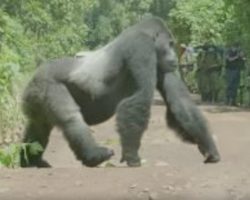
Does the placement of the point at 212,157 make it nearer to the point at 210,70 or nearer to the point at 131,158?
the point at 131,158

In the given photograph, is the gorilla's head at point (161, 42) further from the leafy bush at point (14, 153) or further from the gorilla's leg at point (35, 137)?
the leafy bush at point (14, 153)

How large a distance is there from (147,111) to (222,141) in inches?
192

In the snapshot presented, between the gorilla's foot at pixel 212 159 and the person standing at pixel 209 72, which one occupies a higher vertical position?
the gorilla's foot at pixel 212 159

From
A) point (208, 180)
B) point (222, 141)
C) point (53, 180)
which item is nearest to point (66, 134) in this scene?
point (53, 180)

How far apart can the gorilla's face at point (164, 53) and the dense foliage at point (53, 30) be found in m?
1.83

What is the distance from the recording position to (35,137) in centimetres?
789

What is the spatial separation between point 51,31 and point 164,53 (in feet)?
60.8

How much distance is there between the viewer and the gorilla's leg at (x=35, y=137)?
7800 mm

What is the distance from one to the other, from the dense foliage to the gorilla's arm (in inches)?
73.0

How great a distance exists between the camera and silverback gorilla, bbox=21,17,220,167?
23.7ft

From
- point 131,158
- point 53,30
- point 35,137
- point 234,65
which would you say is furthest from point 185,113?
point 53,30

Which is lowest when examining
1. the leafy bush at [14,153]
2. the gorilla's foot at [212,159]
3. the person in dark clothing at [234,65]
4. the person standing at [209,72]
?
the person standing at [209,72]

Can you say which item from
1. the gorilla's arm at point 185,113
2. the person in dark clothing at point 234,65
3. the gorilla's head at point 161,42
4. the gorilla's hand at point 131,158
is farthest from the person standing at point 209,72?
the gorilla's hand at point 131,158

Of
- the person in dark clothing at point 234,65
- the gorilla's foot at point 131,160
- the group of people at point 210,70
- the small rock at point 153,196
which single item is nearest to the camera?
the small rock at point 153,196
